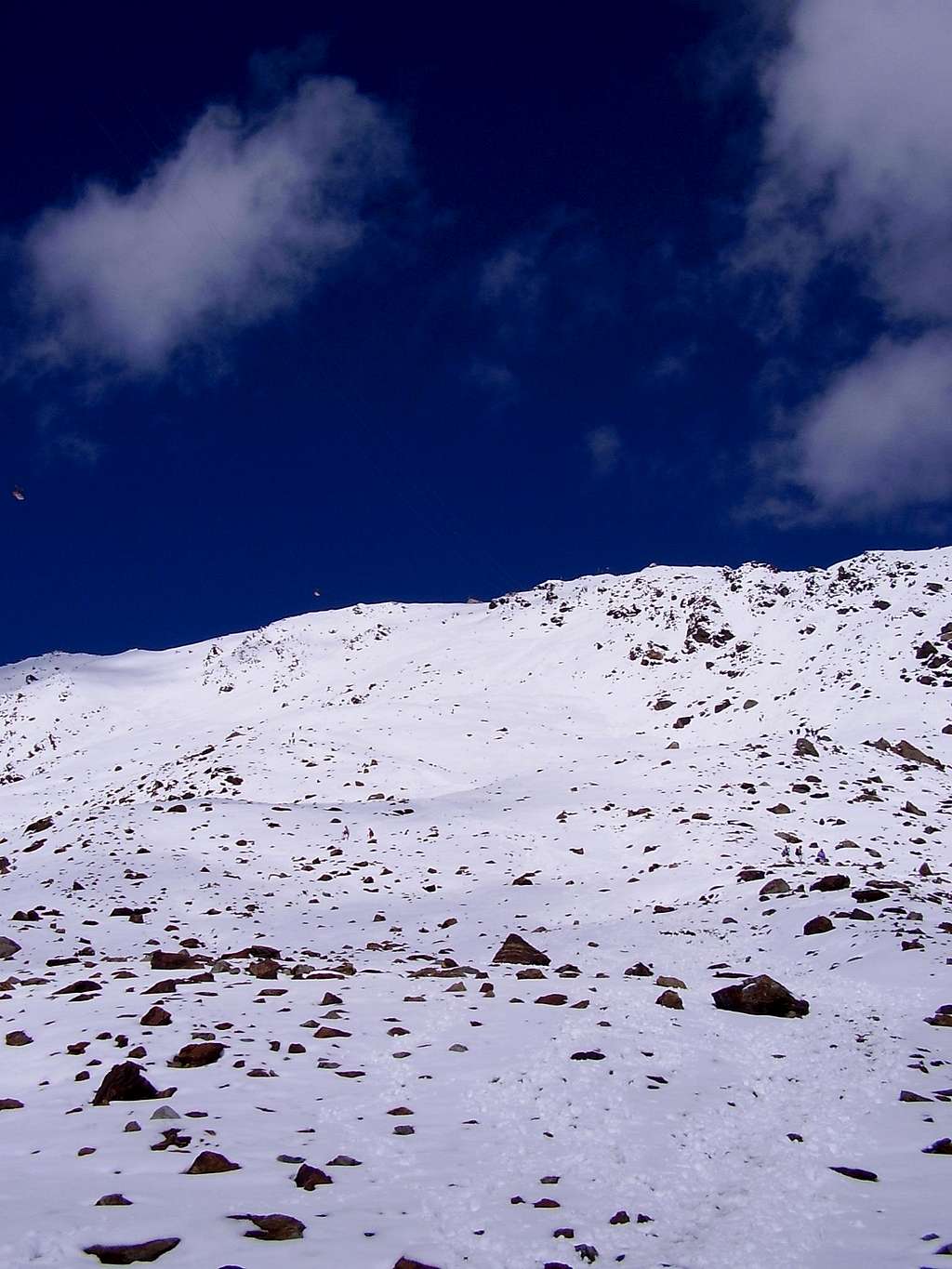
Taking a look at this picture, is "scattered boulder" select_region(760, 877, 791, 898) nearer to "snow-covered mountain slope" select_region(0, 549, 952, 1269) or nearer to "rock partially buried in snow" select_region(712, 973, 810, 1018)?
"snow-covered mountain slope" select_region(0, 549, 952, 1269)

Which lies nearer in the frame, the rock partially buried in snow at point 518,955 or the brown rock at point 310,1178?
the brown rock at point 310,1178

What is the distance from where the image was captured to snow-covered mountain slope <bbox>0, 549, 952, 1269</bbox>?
6598 mm

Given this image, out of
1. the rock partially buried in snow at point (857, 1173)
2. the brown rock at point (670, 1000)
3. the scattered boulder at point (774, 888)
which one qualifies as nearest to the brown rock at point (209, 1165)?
the rock partially buried in snow at point (857, 1173)

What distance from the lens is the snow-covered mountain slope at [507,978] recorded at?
660cm

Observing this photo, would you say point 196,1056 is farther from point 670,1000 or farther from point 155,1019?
point 670,1000

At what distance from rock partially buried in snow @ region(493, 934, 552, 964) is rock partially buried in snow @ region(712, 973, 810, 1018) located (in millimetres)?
4668

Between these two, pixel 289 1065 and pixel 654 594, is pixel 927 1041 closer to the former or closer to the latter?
pixel 289 1065

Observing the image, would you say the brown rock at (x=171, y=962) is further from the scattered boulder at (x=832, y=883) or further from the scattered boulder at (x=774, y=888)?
the scattered boulder at (x=832, y=883)

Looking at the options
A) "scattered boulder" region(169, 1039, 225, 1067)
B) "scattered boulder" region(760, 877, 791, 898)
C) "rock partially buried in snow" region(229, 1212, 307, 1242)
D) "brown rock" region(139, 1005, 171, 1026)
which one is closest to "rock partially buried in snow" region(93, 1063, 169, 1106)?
"scattered boulder" region(169, 1039, 225, 1067)

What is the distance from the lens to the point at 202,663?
87.4 meters

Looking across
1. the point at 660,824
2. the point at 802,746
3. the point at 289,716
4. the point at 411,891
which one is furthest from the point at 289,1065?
the point at 289,716

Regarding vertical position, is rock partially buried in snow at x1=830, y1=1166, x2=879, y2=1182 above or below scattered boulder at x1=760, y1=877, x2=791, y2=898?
below

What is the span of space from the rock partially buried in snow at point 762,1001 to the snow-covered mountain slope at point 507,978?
47 cm

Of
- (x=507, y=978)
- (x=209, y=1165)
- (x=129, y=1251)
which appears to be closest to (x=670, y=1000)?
(x=507, y=978)
